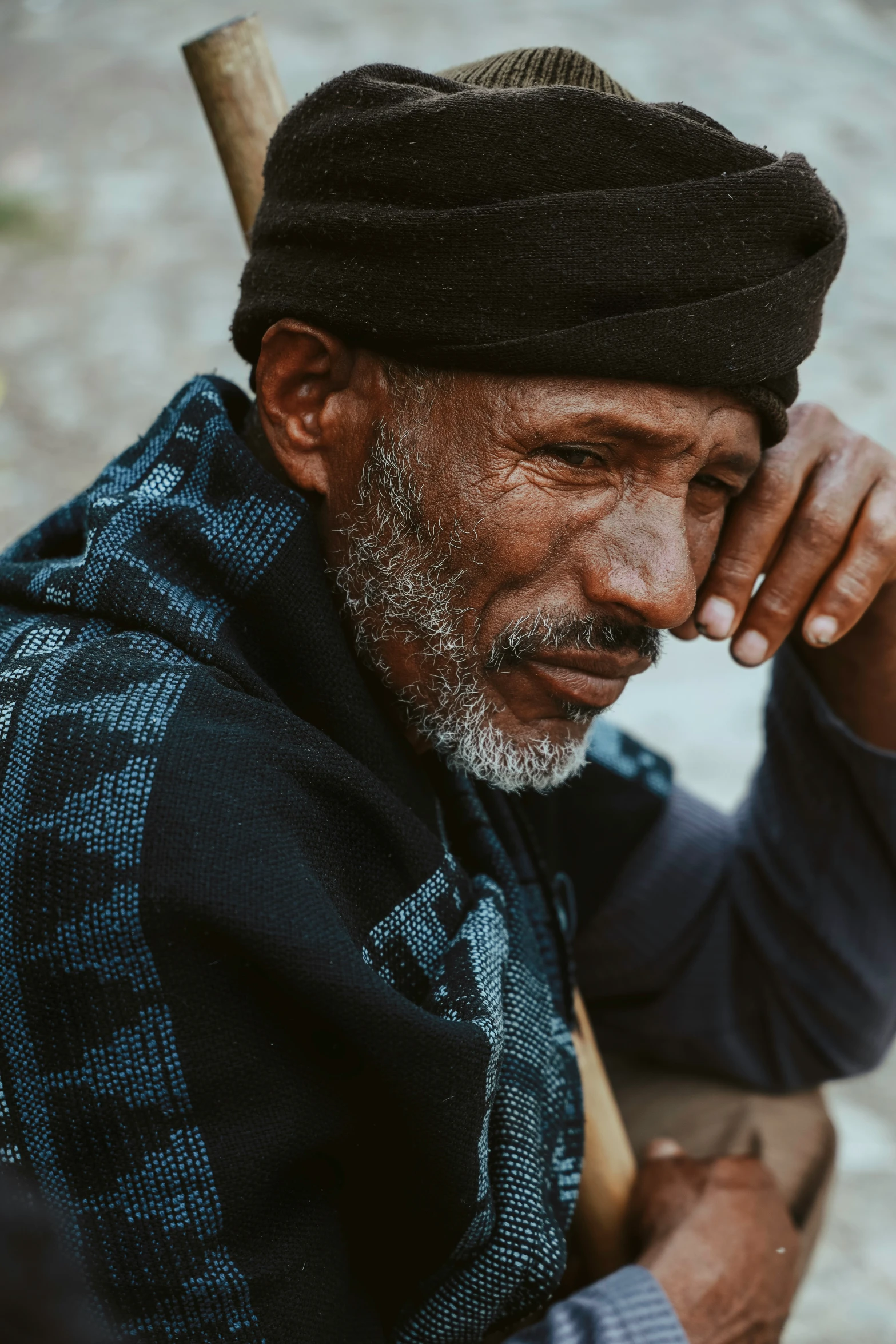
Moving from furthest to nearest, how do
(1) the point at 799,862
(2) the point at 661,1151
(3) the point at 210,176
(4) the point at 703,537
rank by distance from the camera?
(3) the point at 210,176, (1) the point at 799,862, (2) the point at 661,1151, (4) the point at 703,537

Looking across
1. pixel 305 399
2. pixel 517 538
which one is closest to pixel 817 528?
pixel 517 538

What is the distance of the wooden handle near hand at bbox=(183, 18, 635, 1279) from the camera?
1852 millimetres

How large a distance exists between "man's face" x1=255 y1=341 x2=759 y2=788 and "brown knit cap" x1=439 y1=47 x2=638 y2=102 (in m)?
0.41

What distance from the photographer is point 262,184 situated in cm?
189

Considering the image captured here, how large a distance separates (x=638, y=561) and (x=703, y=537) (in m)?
0.24

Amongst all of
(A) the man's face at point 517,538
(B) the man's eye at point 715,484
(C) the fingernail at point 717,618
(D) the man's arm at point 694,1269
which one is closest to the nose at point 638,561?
(A) the man's face at point 517,538

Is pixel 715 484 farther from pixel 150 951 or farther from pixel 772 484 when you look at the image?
pixel 150 951

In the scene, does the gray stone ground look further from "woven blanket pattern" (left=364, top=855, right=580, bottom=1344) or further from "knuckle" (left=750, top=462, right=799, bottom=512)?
"woven blanket pattern" (left=364, top=855, right=580, bottom=1344)

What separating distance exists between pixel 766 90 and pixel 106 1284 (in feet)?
23.2

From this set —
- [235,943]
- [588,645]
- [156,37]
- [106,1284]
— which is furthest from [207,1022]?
[156,37]

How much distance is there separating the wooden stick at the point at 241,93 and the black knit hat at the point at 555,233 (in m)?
0.38

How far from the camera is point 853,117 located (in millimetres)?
6660

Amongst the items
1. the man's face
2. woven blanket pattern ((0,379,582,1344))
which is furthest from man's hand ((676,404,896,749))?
woven blanket pattern ((0,379,582,1344))

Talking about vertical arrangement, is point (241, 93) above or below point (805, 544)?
above
